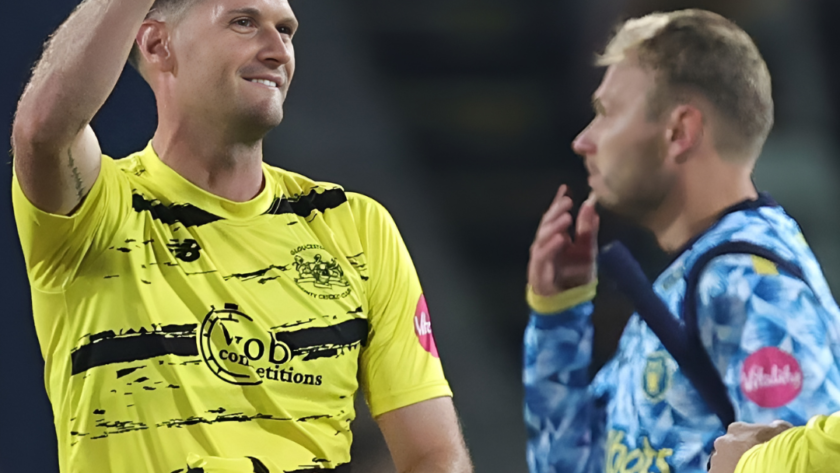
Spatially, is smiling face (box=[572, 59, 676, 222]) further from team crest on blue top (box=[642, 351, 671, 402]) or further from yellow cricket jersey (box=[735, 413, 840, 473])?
yellow cricket jersey (box=[735, 413, 840, 473])

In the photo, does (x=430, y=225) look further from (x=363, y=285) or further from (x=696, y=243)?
(x=696, y=243)

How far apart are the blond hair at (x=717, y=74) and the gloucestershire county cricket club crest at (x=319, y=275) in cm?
51

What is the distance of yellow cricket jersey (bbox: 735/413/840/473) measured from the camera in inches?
47.3

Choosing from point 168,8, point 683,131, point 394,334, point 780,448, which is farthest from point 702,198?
point 168,8

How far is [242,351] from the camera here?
1405mm

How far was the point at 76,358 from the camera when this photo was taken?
1.36 metres

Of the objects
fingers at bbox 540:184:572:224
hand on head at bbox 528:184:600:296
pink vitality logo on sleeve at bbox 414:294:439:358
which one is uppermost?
fingers at bbox 540:184:572:224

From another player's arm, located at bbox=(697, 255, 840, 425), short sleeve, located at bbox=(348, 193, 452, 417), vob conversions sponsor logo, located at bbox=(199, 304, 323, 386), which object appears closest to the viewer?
another player's arm, located at bbox=(697, 255, 840, 425)

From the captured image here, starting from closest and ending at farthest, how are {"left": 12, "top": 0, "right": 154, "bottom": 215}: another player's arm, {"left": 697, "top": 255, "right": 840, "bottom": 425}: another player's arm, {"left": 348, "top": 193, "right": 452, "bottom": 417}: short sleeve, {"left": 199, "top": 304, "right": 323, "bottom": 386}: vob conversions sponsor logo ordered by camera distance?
1. {"left": 12, "top": 0, "right": 154, "bottom": 215}: another player's arm
2. {"left": 697, "top": 255, "right": 840, "bottom": 425}: another player's arm
3. {"left": 199, "top": 304, "right": 323, "bottom": 386}: vob conversions sponsor logo
4. {"left": 348, "top": 193, "right": 452, "bottom": 417}: short sleeve

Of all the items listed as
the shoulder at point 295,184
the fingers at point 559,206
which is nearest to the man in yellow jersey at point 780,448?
the fingers at point 559,206

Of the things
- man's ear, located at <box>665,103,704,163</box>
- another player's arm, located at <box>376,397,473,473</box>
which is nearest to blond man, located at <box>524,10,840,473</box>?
man's ear, located at <box>665,103,704,163</box>

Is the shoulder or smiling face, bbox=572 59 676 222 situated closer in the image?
smiling face, bbox=572 59 676 222

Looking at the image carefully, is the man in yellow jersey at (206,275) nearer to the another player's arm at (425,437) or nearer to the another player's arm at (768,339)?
the another player's arm at (425,437)

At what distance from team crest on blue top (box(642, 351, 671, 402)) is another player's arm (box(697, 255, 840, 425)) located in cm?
A: 6
